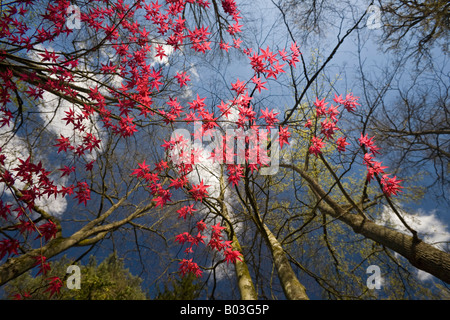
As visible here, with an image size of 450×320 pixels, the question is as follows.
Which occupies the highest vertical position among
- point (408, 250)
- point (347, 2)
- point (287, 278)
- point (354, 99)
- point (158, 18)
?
point (158, 18)

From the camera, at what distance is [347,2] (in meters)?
2.56

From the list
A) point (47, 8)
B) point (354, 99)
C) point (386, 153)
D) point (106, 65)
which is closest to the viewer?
point (47, 8)

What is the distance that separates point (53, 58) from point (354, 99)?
333 cm

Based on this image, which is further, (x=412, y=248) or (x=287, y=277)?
(x=287, y=277)

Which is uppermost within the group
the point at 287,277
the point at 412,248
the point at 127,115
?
the point at 127,115

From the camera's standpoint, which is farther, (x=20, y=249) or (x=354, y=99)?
(x=354, y=99)

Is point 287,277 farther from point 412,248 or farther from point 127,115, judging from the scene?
point 127,115

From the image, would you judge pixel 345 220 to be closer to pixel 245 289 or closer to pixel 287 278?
pixel 287 278

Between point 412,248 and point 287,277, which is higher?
→ point 412,248

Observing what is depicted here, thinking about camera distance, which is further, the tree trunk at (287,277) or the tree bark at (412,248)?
the tree trunk at (287,277)

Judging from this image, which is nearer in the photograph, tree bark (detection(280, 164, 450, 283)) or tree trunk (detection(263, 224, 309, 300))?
tree bark (detection(280, 164, 450, 283))

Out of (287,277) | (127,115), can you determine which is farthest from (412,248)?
(127,115)

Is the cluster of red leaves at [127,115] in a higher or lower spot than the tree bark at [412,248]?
higher
